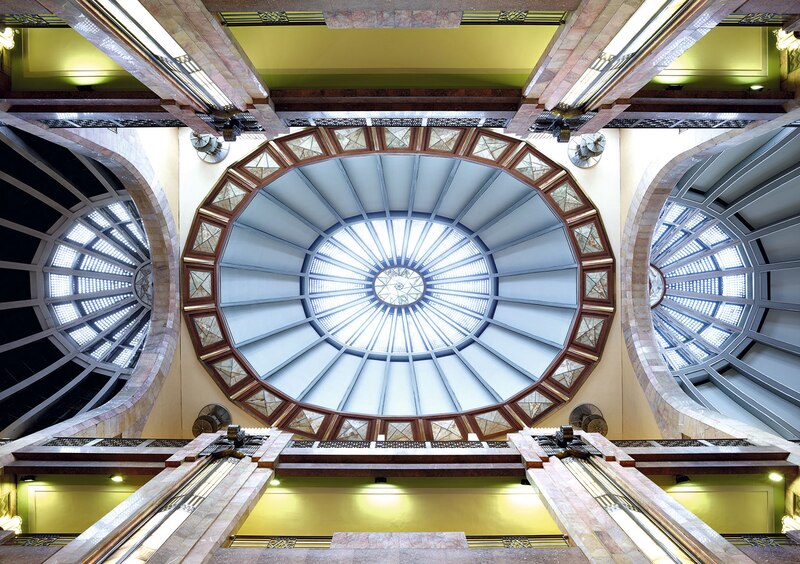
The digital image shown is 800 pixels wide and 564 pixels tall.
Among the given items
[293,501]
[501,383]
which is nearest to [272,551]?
[293,501]

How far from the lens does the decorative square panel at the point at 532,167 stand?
16281mm

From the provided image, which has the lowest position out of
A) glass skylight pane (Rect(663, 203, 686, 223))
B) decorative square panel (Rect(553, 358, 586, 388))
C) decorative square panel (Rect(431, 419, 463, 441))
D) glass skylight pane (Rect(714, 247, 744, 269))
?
decorative square panel (Rect(431, 419, 463, 441))

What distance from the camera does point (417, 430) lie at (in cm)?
1781

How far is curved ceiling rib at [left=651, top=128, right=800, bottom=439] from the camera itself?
16047mm

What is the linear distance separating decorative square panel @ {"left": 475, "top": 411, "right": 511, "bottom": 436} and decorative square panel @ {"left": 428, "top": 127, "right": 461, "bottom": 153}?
341 inches

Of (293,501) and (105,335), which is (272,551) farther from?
(105,335)

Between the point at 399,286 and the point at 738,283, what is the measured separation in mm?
12107

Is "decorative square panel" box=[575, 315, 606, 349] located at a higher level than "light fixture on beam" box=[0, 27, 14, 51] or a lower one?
lower

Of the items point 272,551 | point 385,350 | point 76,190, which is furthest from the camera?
point 385,350

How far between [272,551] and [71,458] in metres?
5.88

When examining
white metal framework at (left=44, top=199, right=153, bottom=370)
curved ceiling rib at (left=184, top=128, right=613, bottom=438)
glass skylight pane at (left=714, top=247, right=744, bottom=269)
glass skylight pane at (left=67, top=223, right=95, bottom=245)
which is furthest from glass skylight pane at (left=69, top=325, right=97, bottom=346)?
glass skylight pane at (left=714, top=247, right=744, bottom=269)

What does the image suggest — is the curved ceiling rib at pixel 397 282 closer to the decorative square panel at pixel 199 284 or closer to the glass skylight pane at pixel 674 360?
the decorative square panel at pixel 199 284

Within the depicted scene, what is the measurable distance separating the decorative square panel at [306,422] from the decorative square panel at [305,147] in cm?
821

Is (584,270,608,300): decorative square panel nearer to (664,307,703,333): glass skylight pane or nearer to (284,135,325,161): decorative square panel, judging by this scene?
(664,307,703,333): glass skylight pane
